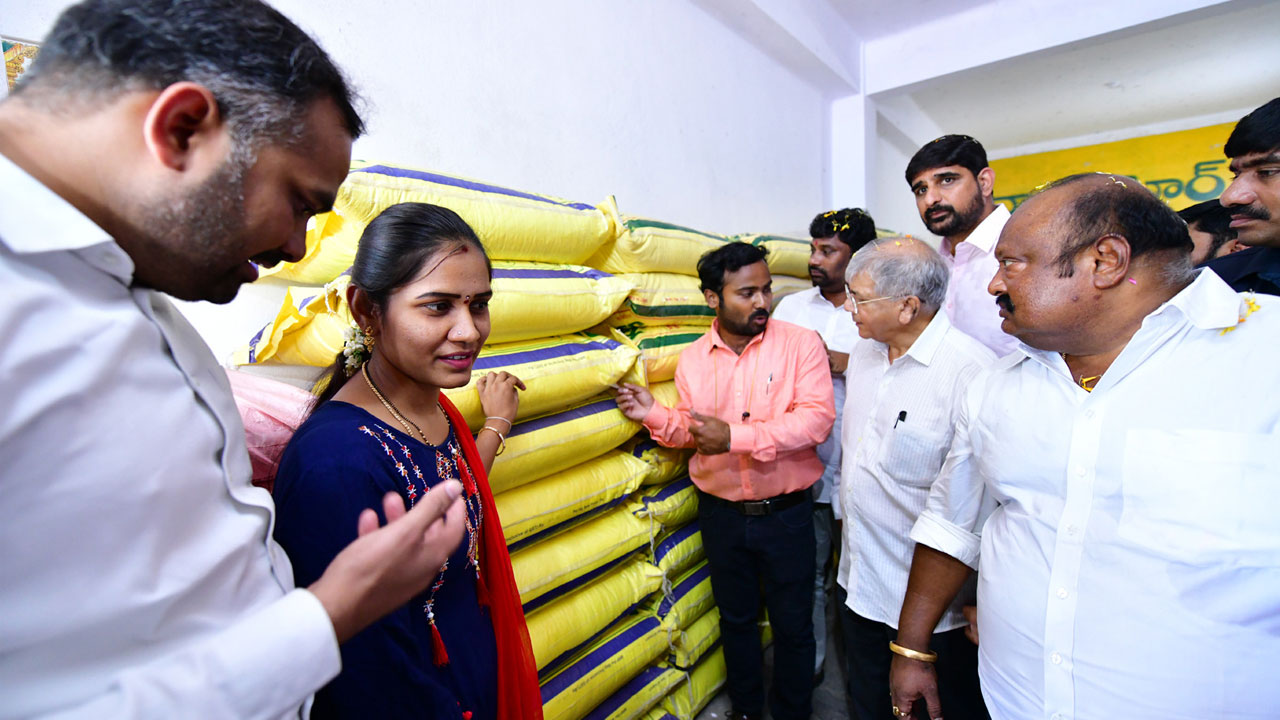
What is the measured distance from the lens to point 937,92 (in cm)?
591

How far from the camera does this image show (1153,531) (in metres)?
0.99

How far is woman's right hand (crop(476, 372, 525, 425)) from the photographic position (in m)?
1.50

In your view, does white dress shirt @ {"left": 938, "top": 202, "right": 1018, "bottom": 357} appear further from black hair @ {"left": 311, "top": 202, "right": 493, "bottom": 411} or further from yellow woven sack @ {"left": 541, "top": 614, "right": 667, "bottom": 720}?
black hair @ {"left": 311, "top": 202, "right": 493, "bottom": 411}

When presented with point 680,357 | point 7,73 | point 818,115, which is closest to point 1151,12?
point 818,115

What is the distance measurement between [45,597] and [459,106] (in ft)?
6.25

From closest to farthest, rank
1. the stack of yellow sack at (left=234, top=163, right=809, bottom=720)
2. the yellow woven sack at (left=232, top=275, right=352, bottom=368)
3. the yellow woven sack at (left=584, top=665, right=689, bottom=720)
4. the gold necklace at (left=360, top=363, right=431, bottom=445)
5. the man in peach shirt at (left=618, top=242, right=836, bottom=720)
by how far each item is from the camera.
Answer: the gold necklace at (left=360, top=363, right=431, bottom=445), the yellow woven sack at (left=232, top=275, right=352, bottom=368), the stack of yellow sack at (left=234, top=163, right=809, bottom=720), the yellow woven sack at (left=584, top=665, right=689, bottom=720), the man in peach shirt at (left=618, top=242, right=836, bottom=720)

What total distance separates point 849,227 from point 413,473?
2.58 m

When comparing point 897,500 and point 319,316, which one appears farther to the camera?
point 897,500

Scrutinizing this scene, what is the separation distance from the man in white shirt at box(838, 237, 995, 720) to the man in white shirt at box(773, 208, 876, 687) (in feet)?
1.96

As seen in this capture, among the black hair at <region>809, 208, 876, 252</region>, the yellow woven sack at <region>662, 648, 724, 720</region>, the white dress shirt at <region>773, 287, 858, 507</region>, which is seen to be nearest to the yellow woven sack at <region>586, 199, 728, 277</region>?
the white dress shirt at <region>773, 287, 858, 507</region>

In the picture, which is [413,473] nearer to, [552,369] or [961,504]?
[552,369]

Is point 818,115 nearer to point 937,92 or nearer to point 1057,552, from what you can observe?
point 937,92

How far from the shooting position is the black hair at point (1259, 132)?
147 centimetres

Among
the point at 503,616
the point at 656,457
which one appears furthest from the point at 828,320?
the point at 503,616
